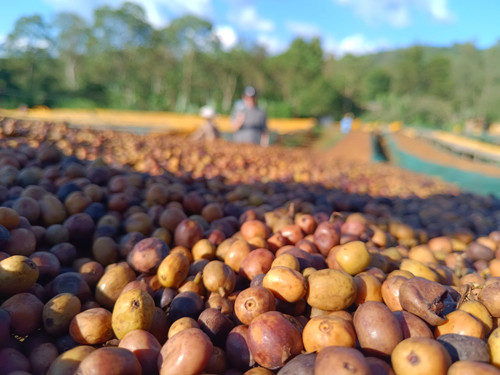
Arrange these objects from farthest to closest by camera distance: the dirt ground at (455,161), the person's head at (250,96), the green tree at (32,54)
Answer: the green tree at (32,54) < the dirt ground at (455,161) < the person's head at (250,96)

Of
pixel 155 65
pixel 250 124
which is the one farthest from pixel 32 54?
pixel 250 124

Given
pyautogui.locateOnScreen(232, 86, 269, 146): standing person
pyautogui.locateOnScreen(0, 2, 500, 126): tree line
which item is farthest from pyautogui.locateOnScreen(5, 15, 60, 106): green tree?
pyautogui.locateOnScreen(232, 86, 269, 146): standing person

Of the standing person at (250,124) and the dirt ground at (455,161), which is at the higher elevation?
the standing person at (250,124)

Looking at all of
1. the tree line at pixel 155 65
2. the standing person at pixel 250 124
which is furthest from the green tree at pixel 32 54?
the standing person at pixel 250 124

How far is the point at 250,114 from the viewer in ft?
41.3

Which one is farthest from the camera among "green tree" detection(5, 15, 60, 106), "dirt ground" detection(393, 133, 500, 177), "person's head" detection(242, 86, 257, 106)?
"green tree" detection(5, 15, 60, 106)

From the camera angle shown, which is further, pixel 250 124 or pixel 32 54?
pixel 32 54

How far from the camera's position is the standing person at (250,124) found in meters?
12.6

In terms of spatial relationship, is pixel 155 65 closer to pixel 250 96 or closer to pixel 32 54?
pixel 32 54

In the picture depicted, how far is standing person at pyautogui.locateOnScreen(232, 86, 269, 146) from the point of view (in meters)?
12.6

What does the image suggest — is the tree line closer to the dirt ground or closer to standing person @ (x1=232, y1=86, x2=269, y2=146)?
the dirt ground

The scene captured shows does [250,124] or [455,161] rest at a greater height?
[250,124]

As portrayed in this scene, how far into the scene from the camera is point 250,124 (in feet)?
42.0

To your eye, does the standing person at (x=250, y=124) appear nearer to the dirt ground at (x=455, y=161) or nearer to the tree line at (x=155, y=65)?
the dirt ground at (x=455, y=161)
